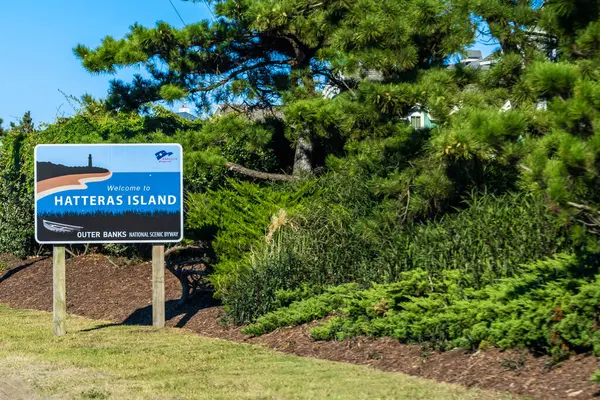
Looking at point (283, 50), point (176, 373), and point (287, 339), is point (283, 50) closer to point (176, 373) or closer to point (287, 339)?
point (287, 339)

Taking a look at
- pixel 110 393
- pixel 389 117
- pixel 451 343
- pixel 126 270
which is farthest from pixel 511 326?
pixel 126 270

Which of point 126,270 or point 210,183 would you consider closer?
point 210,183

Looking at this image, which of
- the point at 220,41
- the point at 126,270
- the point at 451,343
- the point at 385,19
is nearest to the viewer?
the point at 451,343

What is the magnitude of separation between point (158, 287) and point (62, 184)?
2126 mm

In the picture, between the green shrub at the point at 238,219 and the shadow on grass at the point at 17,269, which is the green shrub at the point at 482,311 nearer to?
the green shrub at the point at 238,219

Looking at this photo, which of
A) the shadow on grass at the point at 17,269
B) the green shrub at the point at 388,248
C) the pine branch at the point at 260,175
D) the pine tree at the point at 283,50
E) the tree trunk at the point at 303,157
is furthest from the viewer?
the shadow on grass at the point at 17,269

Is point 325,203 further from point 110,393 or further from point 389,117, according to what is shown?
point 110,393

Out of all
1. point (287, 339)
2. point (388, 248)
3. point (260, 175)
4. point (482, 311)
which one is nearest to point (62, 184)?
point (287, 339)

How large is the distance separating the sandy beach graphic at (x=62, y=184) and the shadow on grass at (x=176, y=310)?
233 cm

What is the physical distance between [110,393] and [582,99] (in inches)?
204

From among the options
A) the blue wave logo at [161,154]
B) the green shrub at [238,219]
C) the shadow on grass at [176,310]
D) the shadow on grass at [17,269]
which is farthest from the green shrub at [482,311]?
the shadow on grass at [17,269]

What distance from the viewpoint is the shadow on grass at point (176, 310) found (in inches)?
558

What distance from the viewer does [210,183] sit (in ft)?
55.8

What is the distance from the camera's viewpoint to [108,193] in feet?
42.9
